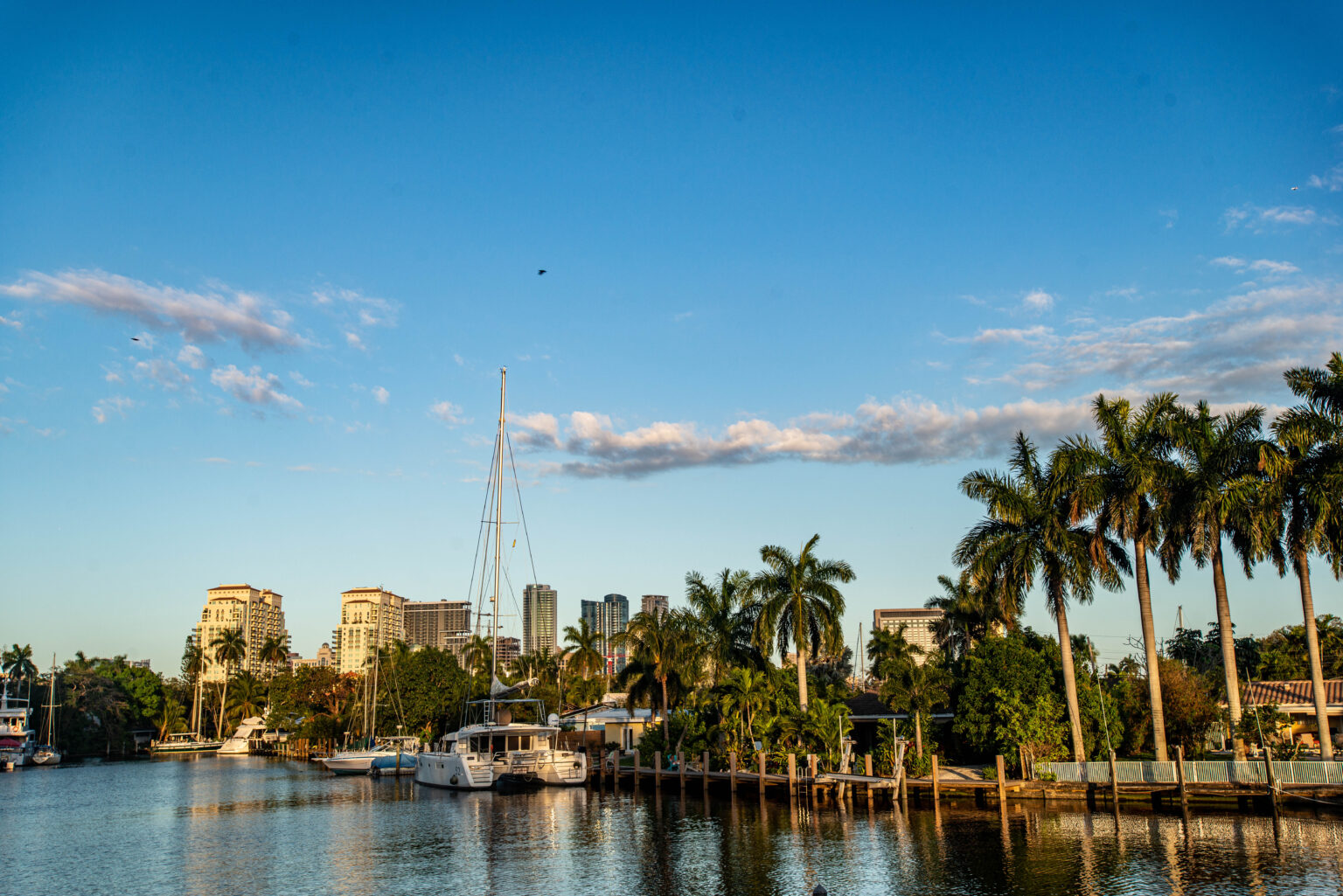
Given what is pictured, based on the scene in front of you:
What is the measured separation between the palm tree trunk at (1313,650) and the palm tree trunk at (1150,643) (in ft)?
19.4

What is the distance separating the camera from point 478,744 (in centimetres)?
5831

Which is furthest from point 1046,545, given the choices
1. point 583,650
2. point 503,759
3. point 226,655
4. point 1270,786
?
point 226,655

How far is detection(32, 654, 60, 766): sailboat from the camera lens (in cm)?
10538

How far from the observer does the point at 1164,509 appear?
42.0 m

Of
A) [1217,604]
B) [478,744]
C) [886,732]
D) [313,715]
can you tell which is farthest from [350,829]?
[313,715]

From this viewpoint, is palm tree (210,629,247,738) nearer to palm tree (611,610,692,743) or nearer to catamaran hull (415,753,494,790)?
catamaran hull (415,753,494,790)

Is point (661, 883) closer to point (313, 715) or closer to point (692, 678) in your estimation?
point (692, 678)

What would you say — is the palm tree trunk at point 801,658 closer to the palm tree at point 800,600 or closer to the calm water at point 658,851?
the palm tree at point 800,600

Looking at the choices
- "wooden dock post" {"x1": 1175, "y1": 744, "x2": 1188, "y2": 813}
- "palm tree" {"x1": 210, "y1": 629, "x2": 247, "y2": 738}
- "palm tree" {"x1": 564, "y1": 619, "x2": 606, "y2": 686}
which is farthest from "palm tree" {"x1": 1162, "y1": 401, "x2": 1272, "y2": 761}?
"palm tree" {"x1": 210, "y1": 629, "x2": 247, "y2": 738}

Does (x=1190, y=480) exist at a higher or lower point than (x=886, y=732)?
higher

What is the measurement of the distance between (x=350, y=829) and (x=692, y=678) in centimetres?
2591

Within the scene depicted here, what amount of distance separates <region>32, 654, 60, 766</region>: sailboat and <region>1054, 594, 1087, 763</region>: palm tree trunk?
111027 mm

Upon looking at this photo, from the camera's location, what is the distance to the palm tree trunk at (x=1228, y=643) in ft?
131

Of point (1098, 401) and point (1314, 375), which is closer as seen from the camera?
point (1314, 375)
